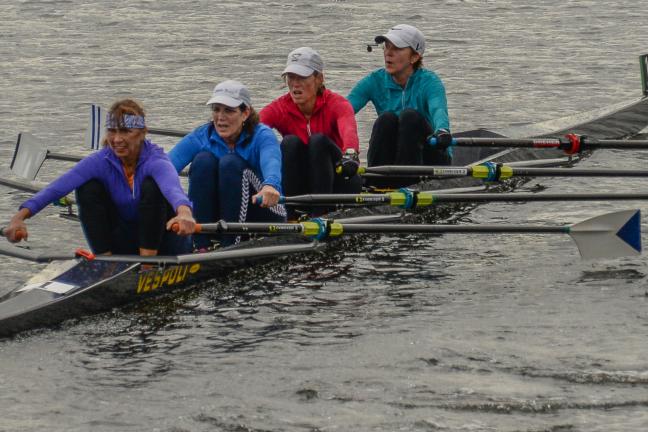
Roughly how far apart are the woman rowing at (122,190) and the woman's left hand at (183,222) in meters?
0.03

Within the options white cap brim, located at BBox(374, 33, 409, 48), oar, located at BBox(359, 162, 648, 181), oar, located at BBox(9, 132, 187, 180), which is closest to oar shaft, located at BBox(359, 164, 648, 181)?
oar, located at BBox(359, 162, 648, 181)

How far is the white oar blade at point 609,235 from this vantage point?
34.8 ft

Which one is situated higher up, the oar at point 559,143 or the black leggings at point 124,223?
the oar at point 559,143

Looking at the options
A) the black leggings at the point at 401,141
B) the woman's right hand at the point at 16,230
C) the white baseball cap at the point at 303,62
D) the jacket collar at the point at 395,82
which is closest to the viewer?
the woman's right hand at the point at 16,230

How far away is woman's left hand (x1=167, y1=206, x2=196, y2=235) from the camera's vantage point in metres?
8.98

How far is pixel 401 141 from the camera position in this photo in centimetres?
1205

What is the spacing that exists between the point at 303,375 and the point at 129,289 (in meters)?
1.62

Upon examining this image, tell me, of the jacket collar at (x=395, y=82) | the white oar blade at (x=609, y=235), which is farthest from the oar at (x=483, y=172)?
the white oar blade at (x=609, y=235)

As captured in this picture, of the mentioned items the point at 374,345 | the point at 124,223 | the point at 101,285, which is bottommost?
the point at 374,345

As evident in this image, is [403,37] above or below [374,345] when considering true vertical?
above

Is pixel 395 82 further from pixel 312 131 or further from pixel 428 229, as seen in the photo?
pixel 428 229

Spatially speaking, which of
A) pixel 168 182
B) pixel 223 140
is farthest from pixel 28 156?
pixel 168 182

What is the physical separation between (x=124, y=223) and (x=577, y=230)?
11.4ft

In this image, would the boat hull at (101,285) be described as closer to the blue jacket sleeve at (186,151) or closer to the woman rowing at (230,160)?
the woman rowing at (230,160)
